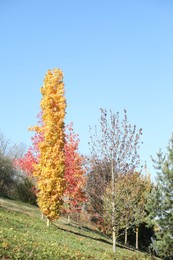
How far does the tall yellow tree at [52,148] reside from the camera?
77.1 feet

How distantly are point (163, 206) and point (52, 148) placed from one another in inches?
361

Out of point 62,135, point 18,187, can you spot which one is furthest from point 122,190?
point 18,187

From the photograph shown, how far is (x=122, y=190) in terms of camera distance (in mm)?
18047

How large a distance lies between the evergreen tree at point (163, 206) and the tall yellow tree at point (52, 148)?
736cm

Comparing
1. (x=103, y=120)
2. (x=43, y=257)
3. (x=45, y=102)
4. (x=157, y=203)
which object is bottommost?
(x=43, y=257)

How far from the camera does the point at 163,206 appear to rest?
18469 millimetres

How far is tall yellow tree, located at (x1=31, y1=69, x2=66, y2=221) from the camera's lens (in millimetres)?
23500

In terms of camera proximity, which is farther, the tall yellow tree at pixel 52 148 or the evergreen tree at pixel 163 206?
the tall yellow tree at pixel 52 148

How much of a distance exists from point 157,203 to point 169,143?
11.9ft

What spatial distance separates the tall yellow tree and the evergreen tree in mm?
7360

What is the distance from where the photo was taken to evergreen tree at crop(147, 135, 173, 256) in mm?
18219

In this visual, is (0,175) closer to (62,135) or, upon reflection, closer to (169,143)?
(62,135)

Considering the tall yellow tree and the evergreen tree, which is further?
the tall yellow tree

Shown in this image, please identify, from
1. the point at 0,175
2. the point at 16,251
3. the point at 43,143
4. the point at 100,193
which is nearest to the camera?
the point at 16,251
